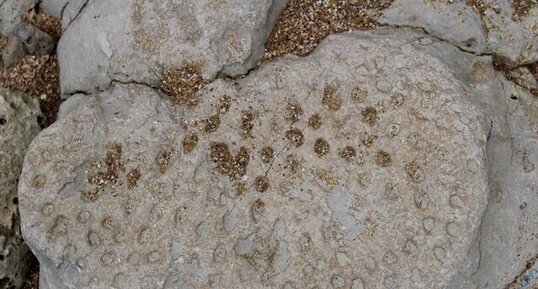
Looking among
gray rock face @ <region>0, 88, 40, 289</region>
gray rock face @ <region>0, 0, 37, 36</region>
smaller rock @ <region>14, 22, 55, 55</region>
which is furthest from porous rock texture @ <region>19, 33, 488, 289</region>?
gray rock face @ <region>0, 0, 37, 36</region>

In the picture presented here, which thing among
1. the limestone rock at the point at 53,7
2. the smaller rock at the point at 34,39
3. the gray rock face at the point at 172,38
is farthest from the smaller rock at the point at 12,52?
the gray rock face at the point at 172,38

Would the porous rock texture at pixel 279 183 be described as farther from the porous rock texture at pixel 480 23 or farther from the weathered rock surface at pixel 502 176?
the porous rock texture at pixel 480 23

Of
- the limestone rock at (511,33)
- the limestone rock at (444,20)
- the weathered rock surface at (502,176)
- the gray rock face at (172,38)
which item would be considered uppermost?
the gray rock face at (172,38)

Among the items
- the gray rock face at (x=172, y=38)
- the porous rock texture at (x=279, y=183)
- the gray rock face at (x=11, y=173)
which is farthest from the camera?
the gray rock face at (x=11, y=173)

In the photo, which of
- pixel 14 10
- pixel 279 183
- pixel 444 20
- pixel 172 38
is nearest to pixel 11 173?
pixel 14 10

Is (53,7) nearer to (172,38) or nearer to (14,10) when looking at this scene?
(14,10)

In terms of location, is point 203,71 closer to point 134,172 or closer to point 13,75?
point 134,172
